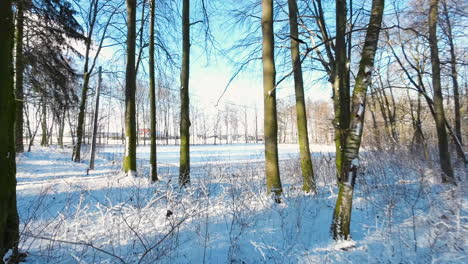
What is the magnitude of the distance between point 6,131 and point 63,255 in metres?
1.59

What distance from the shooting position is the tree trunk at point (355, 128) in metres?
3.04

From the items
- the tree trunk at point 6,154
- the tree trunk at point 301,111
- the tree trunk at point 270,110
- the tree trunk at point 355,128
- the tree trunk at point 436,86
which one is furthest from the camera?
the tree trunk at point 436,86

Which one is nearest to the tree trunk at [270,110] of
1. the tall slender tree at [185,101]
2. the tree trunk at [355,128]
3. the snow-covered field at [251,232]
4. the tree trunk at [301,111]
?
the snow-covered field at [251,232]

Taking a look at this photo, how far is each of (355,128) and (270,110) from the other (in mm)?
2006

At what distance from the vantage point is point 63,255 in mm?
2723

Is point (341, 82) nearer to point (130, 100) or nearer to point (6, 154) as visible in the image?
point (6, 154)

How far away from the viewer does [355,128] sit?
305cm

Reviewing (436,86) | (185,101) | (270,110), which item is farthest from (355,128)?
(436,86)

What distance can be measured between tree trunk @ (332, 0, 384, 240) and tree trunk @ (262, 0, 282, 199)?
1.71m

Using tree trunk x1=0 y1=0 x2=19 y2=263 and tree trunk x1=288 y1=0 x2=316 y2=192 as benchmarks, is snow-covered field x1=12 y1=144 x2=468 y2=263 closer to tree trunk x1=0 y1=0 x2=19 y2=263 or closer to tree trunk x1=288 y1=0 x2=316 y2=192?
tree trunk x1=0 y1=0 x2=19 y2=263

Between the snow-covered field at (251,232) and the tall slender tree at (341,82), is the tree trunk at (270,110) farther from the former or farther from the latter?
the tall slender tree at (341,82)

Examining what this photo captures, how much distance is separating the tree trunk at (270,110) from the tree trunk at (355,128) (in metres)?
1.71

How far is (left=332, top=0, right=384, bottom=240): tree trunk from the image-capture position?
304cm

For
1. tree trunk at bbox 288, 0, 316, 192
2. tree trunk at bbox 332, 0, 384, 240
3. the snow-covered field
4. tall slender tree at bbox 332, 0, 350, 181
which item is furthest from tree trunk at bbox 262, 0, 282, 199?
tree trunk at bbox 332, 0, 384, 240
